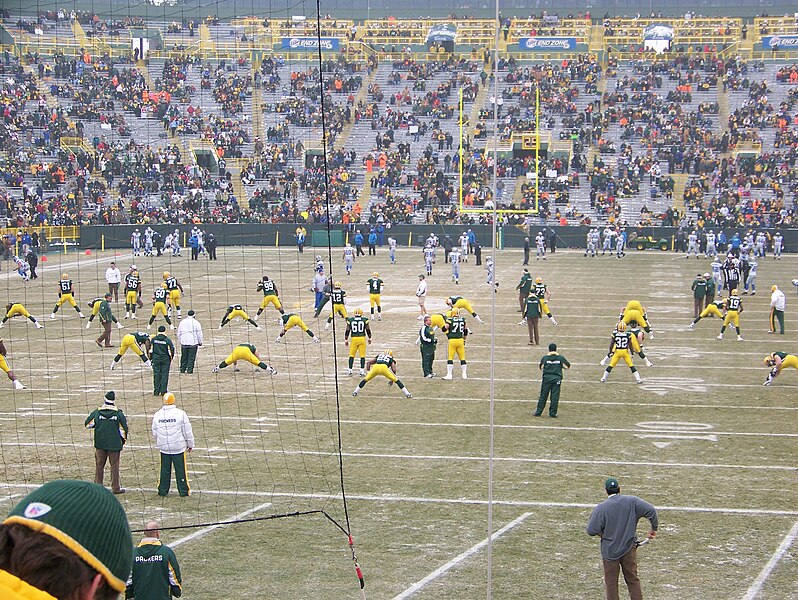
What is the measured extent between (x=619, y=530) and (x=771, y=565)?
260 centimetres

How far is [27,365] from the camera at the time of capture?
2466 cm

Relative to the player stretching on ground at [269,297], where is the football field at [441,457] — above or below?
below

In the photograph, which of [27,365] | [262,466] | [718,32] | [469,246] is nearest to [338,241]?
[469,246]

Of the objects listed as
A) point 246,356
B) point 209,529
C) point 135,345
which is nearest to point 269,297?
point 135,345

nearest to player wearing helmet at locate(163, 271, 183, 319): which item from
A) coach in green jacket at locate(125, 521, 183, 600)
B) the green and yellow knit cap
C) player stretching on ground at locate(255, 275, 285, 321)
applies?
player stretching on ground at locate(255, 275, 285, 321)

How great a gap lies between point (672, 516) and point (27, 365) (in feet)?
51.8

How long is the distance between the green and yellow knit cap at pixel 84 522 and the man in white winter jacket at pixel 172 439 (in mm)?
12128

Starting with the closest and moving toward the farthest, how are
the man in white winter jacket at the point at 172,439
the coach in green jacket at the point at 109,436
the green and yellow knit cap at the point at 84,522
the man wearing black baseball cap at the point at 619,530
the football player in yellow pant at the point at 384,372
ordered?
the green and yellow knit cap at the point at 84,522, the man wearing black baseball cap at the point at 619,530, the man in white winter jacket at the point at 172,439, the coach in green jacket at the point at 109,436, the football player in yellow pant at the point at 384,372

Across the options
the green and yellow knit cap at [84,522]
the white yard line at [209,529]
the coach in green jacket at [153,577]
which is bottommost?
the white yard line at [209,529]

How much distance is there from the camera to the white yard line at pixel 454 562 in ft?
36.0

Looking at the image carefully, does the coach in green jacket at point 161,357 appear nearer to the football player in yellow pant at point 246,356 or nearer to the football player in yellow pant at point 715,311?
the football player in yellow pant at point 246,356

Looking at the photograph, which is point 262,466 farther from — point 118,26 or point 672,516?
point 118,26

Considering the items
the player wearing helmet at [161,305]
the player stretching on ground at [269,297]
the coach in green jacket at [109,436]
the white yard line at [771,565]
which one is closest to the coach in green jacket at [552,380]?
the white yard line at [771,565]

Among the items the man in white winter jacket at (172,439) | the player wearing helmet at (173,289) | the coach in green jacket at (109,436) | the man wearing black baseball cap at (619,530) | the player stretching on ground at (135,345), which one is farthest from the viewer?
the player wearing helmet at (173,289)
